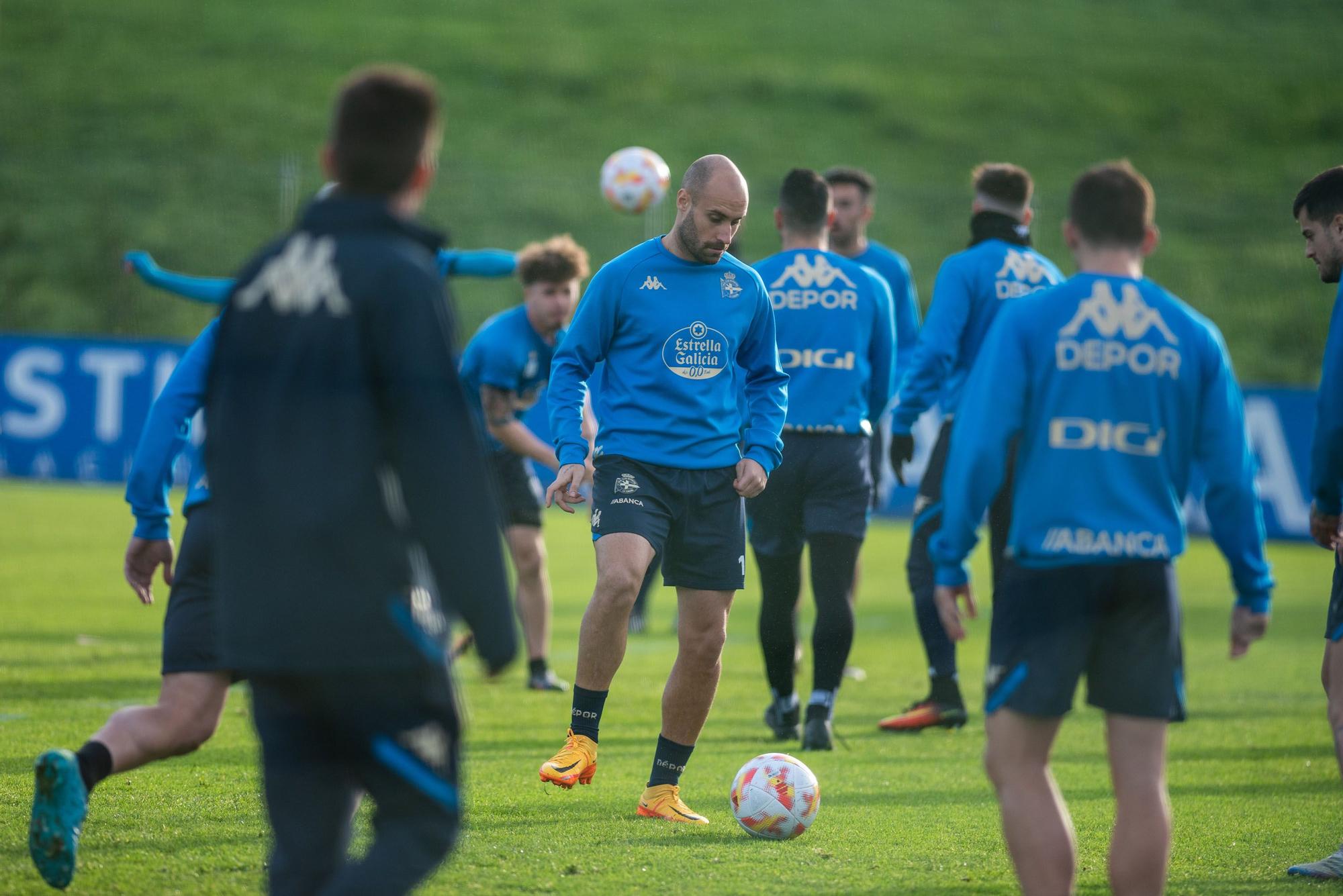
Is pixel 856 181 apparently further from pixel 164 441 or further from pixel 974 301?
pixel 164 441

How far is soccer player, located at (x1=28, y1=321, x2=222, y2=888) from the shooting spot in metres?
4.26

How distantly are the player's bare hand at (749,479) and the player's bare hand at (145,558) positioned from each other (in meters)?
1.99

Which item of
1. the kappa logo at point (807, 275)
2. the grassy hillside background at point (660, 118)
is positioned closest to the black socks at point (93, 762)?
Answer: the kappa logo at point (807, 275)

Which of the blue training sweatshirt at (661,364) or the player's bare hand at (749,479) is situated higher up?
the blue training sweatshirt at (661,364)

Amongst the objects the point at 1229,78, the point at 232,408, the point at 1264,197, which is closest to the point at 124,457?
the point at 232,408

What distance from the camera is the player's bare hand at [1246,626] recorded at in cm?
372

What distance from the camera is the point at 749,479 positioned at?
5.45m

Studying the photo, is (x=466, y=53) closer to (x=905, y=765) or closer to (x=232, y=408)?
(x=905, y=765)

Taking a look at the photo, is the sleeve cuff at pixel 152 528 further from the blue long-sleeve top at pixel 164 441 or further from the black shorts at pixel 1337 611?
the black shorts at pixel 1337 611

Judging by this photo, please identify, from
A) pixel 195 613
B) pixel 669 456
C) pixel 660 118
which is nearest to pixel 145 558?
pixel 195 613

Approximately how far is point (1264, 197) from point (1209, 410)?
35.0 meters

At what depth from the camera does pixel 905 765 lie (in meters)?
6.65

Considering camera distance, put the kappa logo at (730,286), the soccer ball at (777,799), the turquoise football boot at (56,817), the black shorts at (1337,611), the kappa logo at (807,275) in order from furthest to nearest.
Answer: the kappa logo at (807,275)
the kappa logo at (730,286)
the soccer ball at (777,799)
the black shorts at (1337,611)
the turquoise football boot at (56,817)

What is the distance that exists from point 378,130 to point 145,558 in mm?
1931
